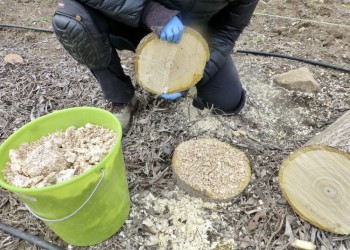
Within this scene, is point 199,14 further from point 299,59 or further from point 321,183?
point 299,59

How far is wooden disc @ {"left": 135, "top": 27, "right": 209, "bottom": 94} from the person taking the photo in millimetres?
1521

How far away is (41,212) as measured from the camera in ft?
3.81

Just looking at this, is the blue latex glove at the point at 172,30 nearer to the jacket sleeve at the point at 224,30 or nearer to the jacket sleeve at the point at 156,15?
the jacket sleeve at the point at 156,15

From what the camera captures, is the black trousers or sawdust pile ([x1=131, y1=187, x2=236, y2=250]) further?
the black trousers

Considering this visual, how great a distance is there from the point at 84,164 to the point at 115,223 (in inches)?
13.3

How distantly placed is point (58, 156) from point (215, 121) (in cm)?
99

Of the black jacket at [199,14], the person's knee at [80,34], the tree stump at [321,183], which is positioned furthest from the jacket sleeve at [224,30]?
the tree stump at [321,183]

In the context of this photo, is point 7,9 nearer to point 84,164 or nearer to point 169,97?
point 169,97

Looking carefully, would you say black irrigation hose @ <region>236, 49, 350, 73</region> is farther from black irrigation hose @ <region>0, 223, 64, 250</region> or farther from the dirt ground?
black irrigation hose @ <region>0, 223, 64, 250</region>

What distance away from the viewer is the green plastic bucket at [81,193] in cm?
108

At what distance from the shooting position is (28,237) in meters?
1.43

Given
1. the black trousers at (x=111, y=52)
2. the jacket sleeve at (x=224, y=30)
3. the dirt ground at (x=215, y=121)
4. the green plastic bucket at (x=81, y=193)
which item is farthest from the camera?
the jacket sleeve at (x=224, y=30)

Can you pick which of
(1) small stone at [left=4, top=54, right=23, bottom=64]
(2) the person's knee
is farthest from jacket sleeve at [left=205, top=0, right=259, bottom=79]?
(1) small stone at [left=4, top=54, right=23, bottom=64]

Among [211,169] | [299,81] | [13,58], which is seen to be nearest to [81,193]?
[211,169]
